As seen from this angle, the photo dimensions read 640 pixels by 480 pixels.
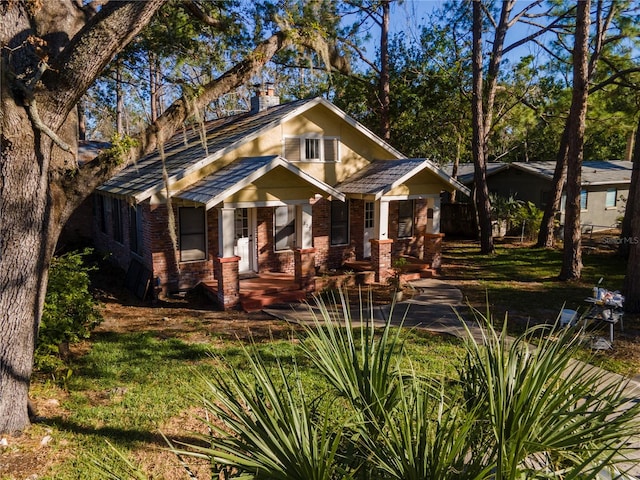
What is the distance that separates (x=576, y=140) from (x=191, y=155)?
1137 centimetres

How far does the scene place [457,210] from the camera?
82.7 ft

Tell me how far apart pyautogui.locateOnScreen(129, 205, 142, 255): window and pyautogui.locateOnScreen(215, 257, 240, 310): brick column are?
3385 millimetres

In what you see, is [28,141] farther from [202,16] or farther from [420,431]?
[202,16]

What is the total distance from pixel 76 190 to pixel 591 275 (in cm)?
1510

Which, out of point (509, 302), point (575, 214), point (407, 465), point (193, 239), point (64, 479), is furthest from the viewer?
point (575, 214)

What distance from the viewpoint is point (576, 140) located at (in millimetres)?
14414

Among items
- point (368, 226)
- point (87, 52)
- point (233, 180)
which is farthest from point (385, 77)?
point (87, 52)

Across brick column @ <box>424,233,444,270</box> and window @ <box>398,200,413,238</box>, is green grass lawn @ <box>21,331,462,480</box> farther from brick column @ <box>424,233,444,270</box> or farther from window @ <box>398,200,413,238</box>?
window @ <box>398,200,413,238</box>

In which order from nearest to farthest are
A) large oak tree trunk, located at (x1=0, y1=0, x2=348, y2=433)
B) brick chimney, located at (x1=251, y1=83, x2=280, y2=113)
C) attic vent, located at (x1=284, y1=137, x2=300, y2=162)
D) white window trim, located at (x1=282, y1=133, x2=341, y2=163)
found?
large oak tree trunk, located at (x1=0, y1=0, x2=348, y2=433), attic vent, located at (x1=284, y1=137, x2=300, y2=162), white window trim, located at (x1=282, y1=133, x2=341, y2=163), brick chimney, located at (x1=251, y1=83, x2=280, y2=113)

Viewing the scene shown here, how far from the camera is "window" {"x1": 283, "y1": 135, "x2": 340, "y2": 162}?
14906mm

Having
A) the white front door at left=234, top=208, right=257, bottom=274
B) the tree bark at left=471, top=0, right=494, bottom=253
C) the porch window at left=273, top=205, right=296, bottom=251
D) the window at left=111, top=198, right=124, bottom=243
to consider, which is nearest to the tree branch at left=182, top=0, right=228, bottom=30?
the white front door at left=234, top=208, right=257, bottom=274

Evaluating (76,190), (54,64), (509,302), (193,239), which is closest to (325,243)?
(193,239)

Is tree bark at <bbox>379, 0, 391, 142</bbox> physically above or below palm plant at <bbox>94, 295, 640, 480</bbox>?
above

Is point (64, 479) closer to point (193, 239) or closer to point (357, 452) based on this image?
point (357, 452)
